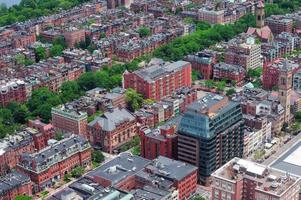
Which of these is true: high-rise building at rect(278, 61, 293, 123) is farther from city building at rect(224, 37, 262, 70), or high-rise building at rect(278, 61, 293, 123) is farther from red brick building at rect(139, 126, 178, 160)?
city building at rect(224, 37, 262, 70)

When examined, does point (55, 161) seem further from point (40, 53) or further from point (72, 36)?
point (72, 36)

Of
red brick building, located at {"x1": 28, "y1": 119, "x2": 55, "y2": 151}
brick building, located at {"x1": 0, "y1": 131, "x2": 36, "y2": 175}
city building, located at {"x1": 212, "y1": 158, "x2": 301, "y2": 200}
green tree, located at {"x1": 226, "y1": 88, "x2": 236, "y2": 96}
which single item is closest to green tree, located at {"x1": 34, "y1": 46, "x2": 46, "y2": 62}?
red brick building, located at {"x1": 28, "y1": 119, "x2": 55, "y2": 151}

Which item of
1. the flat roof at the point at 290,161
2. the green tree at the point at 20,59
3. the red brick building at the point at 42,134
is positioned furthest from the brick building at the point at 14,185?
the green tree at the point at 20,59

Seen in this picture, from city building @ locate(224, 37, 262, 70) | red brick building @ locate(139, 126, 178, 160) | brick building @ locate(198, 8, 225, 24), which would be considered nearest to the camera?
red brick building @ locate(139, 126, 178, 160)

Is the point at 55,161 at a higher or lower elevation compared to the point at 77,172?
higher

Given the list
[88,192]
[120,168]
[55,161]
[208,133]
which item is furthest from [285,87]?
[88,192]

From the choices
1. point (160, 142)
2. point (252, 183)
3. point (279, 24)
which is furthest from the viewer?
point (279, 24)

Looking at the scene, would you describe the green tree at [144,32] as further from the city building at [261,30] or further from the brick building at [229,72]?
the brick building at [229,72]
